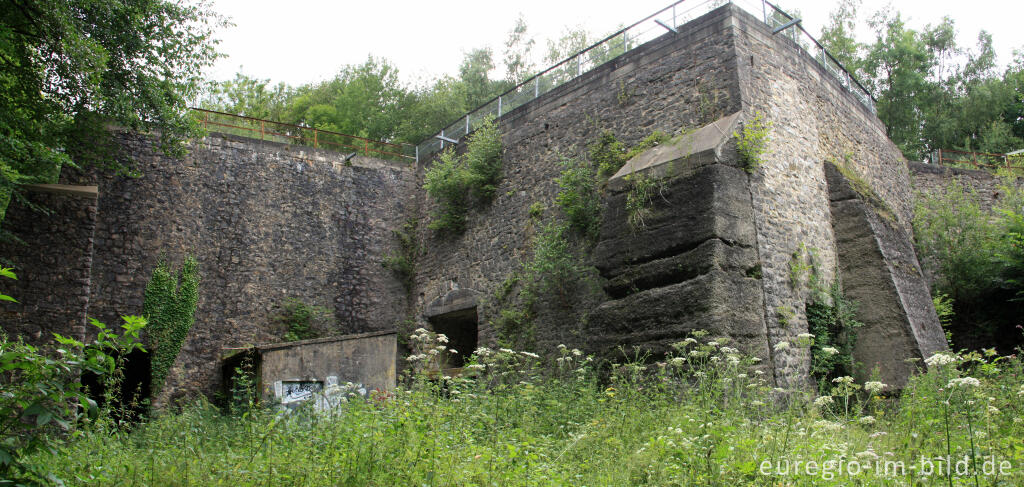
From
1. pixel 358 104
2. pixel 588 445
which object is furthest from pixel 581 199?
pixel 358 104

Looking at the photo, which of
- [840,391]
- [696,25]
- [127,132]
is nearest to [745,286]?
[840,391]

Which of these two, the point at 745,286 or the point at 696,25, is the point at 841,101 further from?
the point at 745,286

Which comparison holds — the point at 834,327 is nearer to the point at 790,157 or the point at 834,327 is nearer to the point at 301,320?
the point at 790,157

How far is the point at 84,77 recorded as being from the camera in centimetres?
964

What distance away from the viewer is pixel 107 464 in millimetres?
4793

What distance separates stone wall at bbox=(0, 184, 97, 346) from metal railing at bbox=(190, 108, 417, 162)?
447 cm

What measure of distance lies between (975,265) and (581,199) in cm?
777

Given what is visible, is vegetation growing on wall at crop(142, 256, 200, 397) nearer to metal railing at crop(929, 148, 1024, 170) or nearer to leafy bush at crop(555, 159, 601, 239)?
leafy bush at crop(555, 159, 601, 239)

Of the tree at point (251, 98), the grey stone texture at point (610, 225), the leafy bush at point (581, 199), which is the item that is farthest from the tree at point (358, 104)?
the leafy bush at point (581, 199)

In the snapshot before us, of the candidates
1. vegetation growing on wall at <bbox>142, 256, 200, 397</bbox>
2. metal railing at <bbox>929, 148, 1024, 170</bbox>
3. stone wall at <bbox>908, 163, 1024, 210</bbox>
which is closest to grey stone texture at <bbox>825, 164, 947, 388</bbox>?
stone wall at <bbox>908, 163, 1024, 210</bbox>

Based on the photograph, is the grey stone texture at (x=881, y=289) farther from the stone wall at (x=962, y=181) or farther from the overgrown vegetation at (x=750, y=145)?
the stone wall at (x=962, y=181)

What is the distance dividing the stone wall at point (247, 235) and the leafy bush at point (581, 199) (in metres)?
5.39

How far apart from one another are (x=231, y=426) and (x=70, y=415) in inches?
210

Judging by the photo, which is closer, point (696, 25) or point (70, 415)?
point (70, 415)
